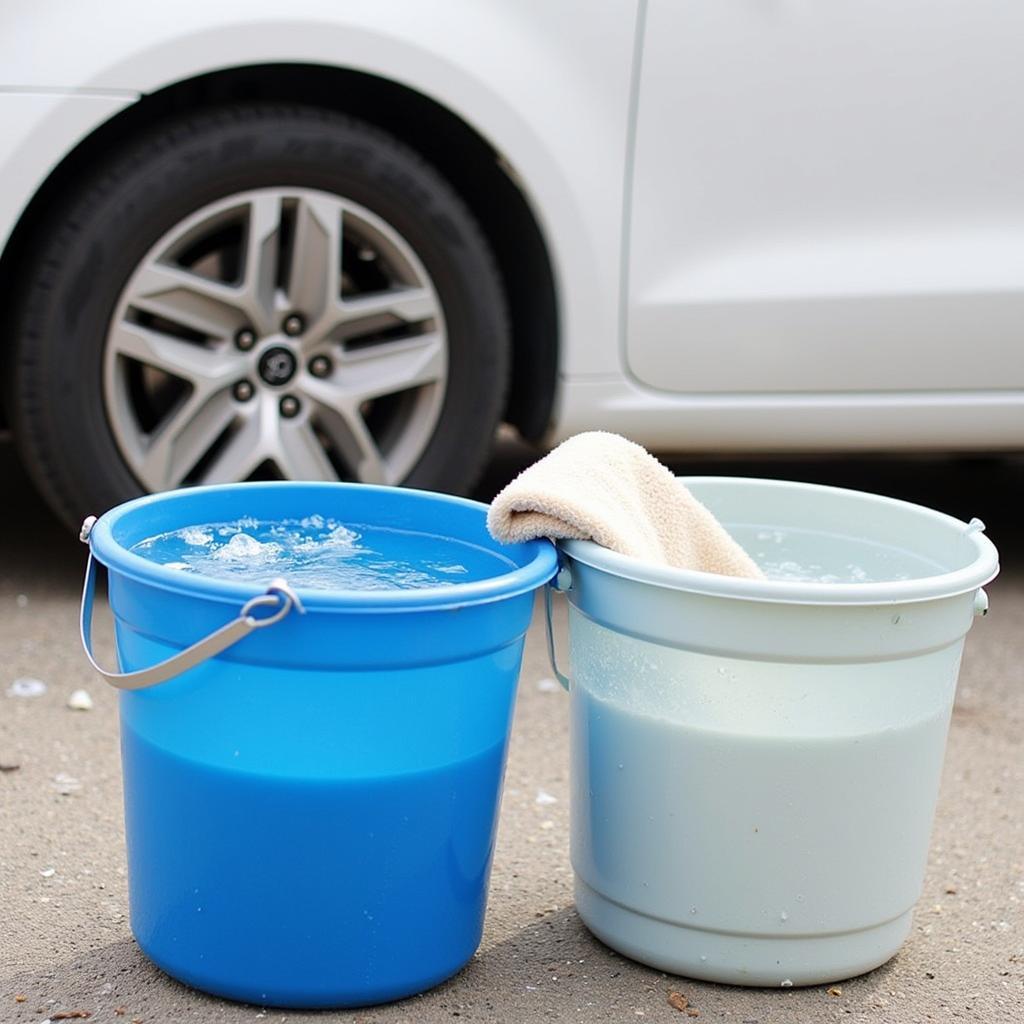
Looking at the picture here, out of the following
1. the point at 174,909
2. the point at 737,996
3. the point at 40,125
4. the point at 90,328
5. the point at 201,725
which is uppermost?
the point at 40,125

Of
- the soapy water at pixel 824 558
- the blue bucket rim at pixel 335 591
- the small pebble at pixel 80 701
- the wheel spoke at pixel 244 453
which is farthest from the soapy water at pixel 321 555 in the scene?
the wheel spoke at pixel 244 453

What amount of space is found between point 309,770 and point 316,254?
5.25 ft

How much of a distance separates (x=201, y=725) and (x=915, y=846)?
918mm

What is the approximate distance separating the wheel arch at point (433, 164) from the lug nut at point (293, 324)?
439 mm

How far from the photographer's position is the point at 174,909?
6.48ft

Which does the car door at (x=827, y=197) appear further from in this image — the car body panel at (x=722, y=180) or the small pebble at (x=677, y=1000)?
the small pebble at (x=677, y=1000)

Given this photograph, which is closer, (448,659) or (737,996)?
(448,659)

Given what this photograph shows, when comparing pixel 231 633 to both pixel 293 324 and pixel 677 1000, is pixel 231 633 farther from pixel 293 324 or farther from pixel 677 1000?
pixel 293 324

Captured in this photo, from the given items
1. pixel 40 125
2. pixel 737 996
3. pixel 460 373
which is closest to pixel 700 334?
pixel 460 373

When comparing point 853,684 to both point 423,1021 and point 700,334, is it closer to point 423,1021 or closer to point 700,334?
point 423,1021

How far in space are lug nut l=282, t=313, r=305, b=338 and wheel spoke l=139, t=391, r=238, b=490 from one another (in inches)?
6.8

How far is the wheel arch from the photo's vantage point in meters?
3.21

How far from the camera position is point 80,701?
2.91 meters

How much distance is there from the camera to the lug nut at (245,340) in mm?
3271
